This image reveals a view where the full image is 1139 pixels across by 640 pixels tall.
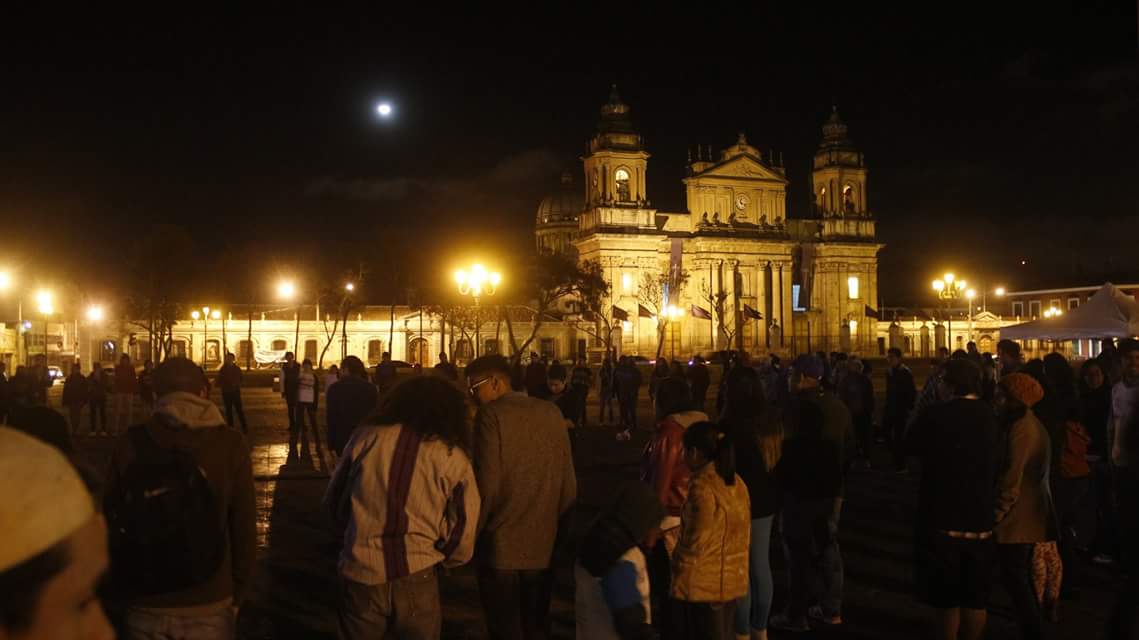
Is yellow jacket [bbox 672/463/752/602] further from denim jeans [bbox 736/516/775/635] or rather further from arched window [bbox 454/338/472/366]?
arched window [bbox 454/338/472/366]

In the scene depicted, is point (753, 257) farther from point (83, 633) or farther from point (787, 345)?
point (83, 633)

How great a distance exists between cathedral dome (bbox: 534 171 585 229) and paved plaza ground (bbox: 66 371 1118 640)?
76.0 m

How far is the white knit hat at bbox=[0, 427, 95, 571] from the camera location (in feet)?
5.27

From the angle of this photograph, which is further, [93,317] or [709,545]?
[93,317]

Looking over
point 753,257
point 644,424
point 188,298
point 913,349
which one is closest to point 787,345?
point 753,257

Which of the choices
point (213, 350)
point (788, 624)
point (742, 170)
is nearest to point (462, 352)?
point (213, 350)

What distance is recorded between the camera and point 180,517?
3.66 metres

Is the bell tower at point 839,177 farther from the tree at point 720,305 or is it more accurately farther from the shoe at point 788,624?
the shoe at point 788,624

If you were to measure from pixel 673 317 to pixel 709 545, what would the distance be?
61993mm

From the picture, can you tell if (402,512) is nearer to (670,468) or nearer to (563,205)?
(670,468)

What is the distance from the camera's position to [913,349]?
83.4 metres

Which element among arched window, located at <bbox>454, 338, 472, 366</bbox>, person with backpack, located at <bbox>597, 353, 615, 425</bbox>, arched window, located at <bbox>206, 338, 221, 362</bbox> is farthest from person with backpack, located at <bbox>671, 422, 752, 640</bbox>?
arched window, located at <bbox>206, 338, 221, 362</bbox>

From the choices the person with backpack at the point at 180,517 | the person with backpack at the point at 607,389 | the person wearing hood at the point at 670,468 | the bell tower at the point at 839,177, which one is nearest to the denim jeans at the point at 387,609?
the person with backpack at the point at 180,517

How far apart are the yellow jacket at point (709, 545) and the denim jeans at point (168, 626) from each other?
2.45 meters
